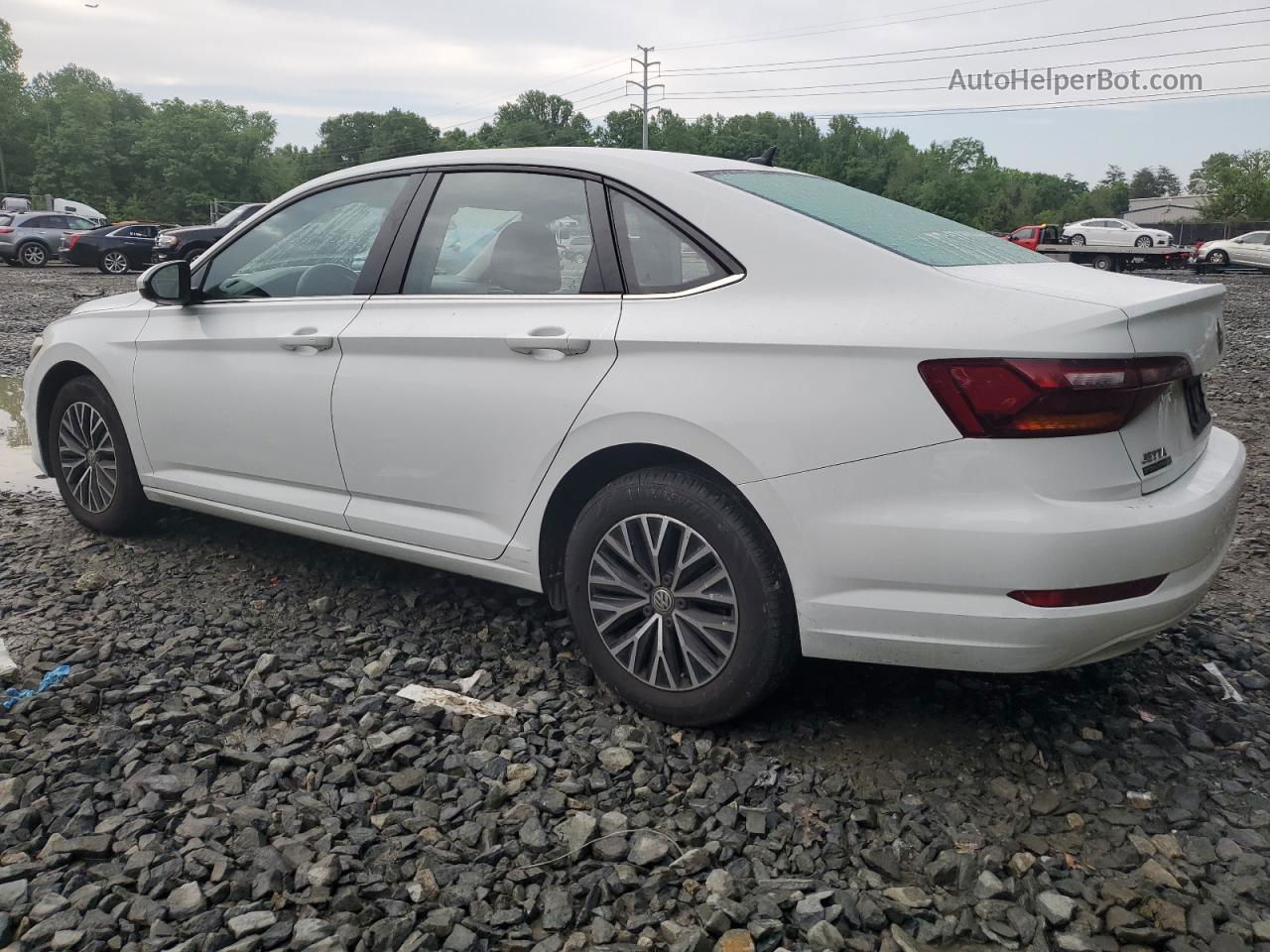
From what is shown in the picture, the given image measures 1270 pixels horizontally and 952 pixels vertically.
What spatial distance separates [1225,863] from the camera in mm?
2518

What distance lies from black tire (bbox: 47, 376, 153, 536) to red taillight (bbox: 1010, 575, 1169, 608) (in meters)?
3.86

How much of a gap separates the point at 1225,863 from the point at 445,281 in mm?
2832

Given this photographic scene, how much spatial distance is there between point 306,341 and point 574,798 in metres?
1.98

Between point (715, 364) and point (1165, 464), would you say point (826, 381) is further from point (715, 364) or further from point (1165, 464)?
point (1165, 464)

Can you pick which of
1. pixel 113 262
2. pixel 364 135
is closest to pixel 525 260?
pixel 113 262

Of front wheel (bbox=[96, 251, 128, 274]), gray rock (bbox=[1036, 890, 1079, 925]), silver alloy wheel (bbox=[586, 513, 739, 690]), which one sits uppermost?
front wheel (bbox=[96, 251, 128, 274])

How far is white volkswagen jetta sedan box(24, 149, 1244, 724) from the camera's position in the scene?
8.36ft

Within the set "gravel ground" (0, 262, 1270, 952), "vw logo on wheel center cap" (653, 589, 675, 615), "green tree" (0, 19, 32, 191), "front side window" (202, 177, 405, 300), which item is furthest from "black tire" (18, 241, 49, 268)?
"green tree" (0, 19, 32, 191)

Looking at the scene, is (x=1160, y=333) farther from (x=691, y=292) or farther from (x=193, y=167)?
(x=193, y=167)

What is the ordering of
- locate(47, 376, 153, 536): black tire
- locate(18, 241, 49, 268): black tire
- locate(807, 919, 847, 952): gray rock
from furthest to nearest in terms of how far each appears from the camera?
locate(18, 241, 49, 268): black tire < locate(47, 376, 153, 536): black tire < locate(807, 919, 847, 952): gray rock

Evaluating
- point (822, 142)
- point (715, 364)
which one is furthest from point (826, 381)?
point (822, 142)

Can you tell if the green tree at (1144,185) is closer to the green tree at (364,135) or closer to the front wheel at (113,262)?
the green tree at (364,135)

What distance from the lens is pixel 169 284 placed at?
4.36 metres

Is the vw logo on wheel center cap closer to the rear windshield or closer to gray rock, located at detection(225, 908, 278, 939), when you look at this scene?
the rear windshield
